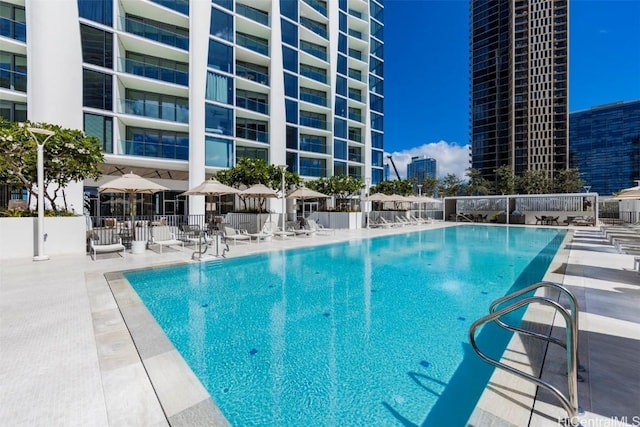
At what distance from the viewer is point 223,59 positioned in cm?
2275

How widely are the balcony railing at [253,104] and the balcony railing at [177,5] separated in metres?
6.68

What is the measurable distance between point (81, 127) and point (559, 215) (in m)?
39.2

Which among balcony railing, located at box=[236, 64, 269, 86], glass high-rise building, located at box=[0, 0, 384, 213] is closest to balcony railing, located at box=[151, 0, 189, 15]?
glass high-rise building, located at box=[0, 0, 384, 213]

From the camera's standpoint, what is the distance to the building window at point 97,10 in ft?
57.6

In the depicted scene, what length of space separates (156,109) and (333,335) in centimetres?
2124

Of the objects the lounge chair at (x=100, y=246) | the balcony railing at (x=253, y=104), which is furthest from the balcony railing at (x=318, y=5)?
the lounge chair at (x=100, y=246)

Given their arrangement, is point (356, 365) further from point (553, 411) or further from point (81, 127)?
point (81, 127)

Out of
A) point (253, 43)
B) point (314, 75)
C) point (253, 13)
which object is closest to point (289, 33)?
point (253, 13)

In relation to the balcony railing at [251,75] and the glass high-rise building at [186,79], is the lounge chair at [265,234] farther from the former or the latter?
the balcony railing at [251,75]

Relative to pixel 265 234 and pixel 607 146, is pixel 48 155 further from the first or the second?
pixel 607 146

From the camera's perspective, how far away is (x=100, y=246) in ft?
31.4

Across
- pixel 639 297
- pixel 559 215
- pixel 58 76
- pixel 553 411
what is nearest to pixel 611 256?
pixel 639 297

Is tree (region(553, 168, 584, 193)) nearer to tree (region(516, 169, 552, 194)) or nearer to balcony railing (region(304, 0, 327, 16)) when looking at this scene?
tree (region(516, 169, 552, 194))

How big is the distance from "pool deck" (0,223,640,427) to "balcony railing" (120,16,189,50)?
20.3 m
